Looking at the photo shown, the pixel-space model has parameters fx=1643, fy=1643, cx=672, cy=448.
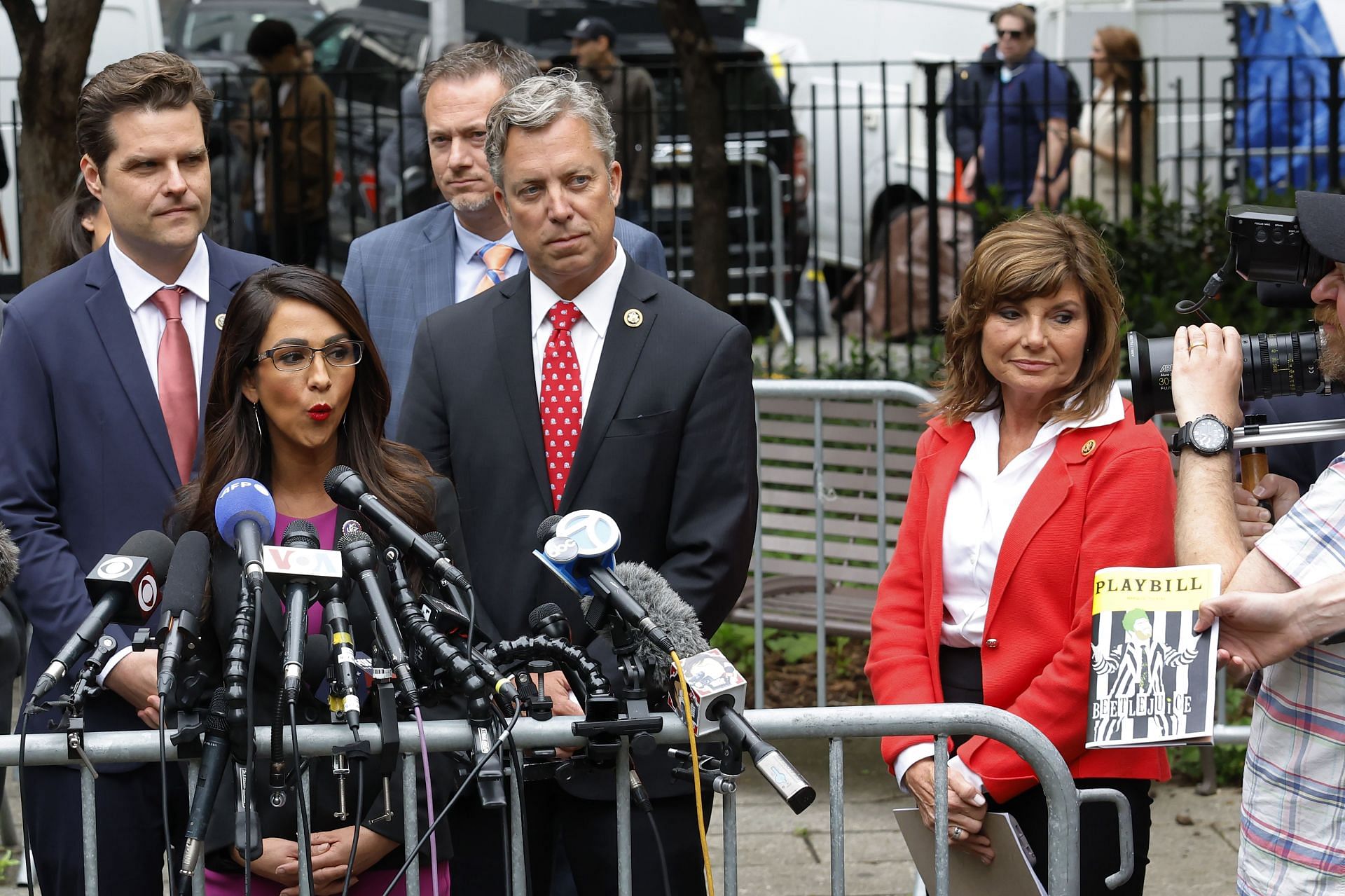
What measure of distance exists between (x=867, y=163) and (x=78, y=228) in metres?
9.63

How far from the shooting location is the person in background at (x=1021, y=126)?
10328 mm

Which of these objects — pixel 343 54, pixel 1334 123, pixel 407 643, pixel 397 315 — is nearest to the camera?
pixel 407 643

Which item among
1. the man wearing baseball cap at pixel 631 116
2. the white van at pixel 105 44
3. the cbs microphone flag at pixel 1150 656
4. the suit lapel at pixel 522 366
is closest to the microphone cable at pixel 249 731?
the suit lapel at pixel 522 366

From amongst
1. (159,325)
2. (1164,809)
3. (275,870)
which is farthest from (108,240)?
(1164,809)

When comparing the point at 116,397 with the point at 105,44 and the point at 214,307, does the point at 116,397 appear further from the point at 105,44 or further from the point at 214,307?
the point at 105,44

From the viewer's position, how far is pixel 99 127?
389 cm

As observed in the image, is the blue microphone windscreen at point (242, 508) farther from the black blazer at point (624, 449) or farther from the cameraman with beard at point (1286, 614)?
the cameraman with beard at point (1286, 614)

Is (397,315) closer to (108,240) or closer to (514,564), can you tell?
(108,240)

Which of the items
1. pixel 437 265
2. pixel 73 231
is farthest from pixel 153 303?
pixel 73 231

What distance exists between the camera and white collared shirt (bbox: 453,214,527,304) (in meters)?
4.53

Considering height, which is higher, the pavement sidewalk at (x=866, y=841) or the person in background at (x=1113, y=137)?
the person in background at (x=1113, y=137)

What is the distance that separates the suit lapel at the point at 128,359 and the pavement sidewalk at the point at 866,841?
2.35 m

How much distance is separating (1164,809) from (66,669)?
4459 millimetres

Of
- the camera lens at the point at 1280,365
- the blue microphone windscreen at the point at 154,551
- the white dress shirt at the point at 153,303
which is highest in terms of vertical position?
the white dress shirt at the point at 153,303
